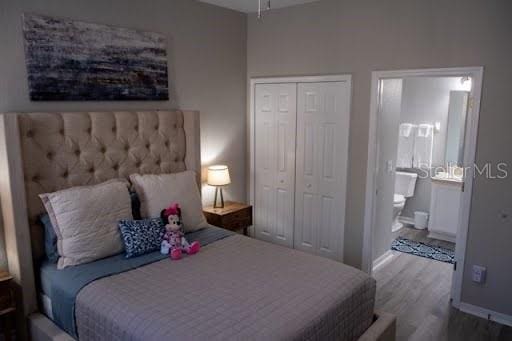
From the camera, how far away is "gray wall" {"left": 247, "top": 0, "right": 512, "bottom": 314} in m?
2.75

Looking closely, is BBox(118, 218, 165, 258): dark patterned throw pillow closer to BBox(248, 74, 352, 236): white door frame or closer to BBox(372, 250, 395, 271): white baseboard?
BBox(248, 74, 352, 236): white door frame

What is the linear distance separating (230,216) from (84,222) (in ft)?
5.06

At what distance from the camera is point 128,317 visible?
181cm

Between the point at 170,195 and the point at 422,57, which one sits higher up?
the point at 422,57

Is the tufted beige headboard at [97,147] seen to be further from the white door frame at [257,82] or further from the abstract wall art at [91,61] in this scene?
the white door frame at [257,82]

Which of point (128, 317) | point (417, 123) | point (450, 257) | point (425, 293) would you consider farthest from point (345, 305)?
point (417, 123)

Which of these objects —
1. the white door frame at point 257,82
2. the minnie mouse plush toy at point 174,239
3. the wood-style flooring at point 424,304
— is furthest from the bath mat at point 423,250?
the minnie mouse plush toy at point 174,239

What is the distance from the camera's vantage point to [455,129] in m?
4.82

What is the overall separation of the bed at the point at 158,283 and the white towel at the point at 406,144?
3.22m

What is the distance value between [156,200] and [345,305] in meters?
1.50

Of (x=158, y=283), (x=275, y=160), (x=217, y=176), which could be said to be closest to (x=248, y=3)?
(x=275, y=160)

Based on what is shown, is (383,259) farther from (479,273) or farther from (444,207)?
(444,207)

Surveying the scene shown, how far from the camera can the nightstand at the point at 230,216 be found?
3.58 m

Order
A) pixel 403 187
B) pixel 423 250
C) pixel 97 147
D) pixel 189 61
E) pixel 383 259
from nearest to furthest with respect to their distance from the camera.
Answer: pixel 97 147, pixel 189 61, pixel 383 259, pixel 423 250, pixel 403 187
